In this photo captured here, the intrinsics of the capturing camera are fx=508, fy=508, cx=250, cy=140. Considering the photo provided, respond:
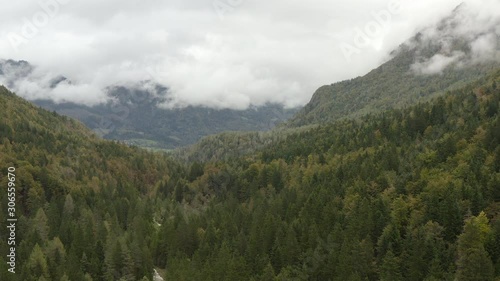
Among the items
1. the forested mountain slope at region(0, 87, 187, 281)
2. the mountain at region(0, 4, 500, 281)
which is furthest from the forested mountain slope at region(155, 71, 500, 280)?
the forested mountain slope at region(0, 87, 187, 281)

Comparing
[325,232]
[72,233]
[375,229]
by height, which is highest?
[72,233]

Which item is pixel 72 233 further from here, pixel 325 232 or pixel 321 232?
pixel 325 232

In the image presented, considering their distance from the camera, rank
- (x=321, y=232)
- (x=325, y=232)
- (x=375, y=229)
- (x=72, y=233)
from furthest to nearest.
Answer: (x=72, y=233)
(x=321, y=232)
(x=325, y=232)
(x=375, y=229)

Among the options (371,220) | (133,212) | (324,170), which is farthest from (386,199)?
(133,212)

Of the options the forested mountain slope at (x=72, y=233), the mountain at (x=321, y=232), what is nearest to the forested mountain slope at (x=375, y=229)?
the mountain at (x=321, y=232)

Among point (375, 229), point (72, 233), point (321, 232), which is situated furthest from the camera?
point (72, 233)

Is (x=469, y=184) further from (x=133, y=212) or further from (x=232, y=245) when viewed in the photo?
(x=133, y=212)

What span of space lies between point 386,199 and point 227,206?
63380mm

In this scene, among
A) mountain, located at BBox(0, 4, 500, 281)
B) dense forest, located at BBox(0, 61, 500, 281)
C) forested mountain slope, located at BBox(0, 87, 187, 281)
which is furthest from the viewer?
forested mountain slope, located at BBox(0, 87, 187, 281)

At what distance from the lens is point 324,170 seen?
200 m

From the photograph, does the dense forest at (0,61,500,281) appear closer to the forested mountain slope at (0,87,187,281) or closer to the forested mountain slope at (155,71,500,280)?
the forested mountain slope at (155,71,500,280)

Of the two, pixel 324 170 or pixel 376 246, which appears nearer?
pixel 376 246

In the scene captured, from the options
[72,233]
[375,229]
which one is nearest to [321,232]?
[375,229]

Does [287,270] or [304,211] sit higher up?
[304,211]
